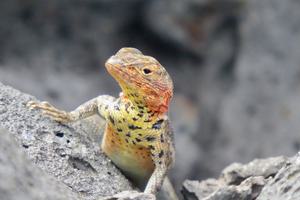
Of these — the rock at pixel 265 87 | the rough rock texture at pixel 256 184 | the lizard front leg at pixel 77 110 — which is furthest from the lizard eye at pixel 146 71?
the rock at pixel 265 87

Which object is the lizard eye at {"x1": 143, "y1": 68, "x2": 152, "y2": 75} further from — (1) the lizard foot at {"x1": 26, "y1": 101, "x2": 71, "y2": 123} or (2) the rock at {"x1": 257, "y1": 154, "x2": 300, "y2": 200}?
(2) the rock at {"x1": 257, "y1": 154, "x2": 300, "y2": 200}

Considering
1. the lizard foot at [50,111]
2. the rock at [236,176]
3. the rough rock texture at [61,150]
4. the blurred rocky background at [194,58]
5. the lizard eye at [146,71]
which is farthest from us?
the blurred rocky background at [194,58]

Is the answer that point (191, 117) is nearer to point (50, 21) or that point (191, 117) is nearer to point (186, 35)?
point (186, 35)

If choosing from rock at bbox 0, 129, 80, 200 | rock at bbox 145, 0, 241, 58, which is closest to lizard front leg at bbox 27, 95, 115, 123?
rock at bbox 0, 129, 80, 200

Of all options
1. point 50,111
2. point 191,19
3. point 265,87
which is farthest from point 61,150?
point 191,19

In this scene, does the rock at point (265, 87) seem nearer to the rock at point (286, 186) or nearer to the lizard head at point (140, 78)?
the lizard head at point (140, 78)

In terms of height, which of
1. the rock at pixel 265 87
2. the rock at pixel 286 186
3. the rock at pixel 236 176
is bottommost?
the rock at pixel 286 186

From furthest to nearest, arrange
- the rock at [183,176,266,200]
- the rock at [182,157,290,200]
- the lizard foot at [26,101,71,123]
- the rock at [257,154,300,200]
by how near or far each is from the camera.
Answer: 1. the rock at [182,157,290,200]
2. the lizard foot at [26,101,71,123]
3. the rock at [183,176,266,200]
4. the rock at [257,154,300,200]
